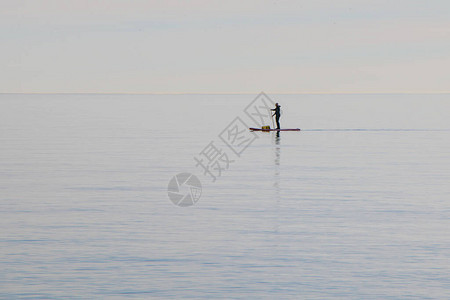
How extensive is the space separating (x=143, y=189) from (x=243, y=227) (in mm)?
11812

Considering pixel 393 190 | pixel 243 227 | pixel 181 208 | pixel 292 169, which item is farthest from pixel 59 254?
pixel 292 169

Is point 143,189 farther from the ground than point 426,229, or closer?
farther from the ground

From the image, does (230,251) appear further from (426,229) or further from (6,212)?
(6,212)

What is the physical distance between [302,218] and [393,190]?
406 inches

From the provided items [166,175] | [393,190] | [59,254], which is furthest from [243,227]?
[166,175]

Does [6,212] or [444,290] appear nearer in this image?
[444,290]

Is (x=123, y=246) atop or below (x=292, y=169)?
below

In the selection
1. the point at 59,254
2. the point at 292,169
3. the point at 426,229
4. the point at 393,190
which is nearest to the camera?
the point at 59,254

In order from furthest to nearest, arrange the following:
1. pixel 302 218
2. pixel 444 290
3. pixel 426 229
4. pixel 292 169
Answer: pixel 292 169, pixel 302 218, pixel 426 229, pixel 444 290

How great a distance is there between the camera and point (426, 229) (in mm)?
27688

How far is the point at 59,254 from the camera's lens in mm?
23328

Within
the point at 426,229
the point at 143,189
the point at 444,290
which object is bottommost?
the point at 444,290

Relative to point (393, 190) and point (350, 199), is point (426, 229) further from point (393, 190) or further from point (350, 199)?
point (393, 190)

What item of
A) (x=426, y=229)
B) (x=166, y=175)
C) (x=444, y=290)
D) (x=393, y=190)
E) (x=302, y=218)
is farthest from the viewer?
(x=166, y=175)
